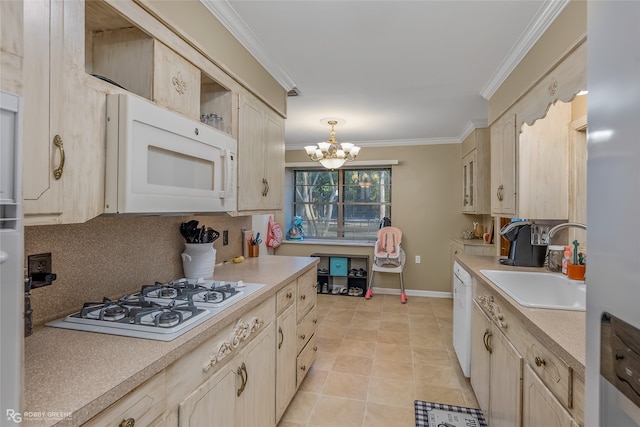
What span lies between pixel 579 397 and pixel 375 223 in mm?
4345

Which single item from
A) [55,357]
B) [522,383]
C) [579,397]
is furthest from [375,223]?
[55,357]

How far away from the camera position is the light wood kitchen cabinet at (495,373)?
1.41 meters

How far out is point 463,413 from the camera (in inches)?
82.1

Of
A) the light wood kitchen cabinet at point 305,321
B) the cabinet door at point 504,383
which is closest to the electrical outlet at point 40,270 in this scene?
the light wood kitchen cabinet at point 305,321

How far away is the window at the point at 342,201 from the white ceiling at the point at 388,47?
5.93 ft

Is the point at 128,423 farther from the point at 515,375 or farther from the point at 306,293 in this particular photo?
the point at 306,293

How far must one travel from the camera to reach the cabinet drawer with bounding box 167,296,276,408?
39.1 inches

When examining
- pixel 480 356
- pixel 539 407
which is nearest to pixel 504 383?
pixel 539 407

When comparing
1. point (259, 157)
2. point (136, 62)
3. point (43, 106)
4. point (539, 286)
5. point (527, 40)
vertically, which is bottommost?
point (539, 286)

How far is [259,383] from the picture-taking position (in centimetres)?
157

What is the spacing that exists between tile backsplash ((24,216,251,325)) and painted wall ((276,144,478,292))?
3344mm

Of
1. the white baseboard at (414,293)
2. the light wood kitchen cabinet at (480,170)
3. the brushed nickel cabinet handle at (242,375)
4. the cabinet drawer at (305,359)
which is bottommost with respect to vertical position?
the white baseboard at (414,293)

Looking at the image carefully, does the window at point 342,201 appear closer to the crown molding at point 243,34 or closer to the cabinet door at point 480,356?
the crown molding at point 243,34

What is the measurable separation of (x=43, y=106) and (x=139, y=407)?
865mm
